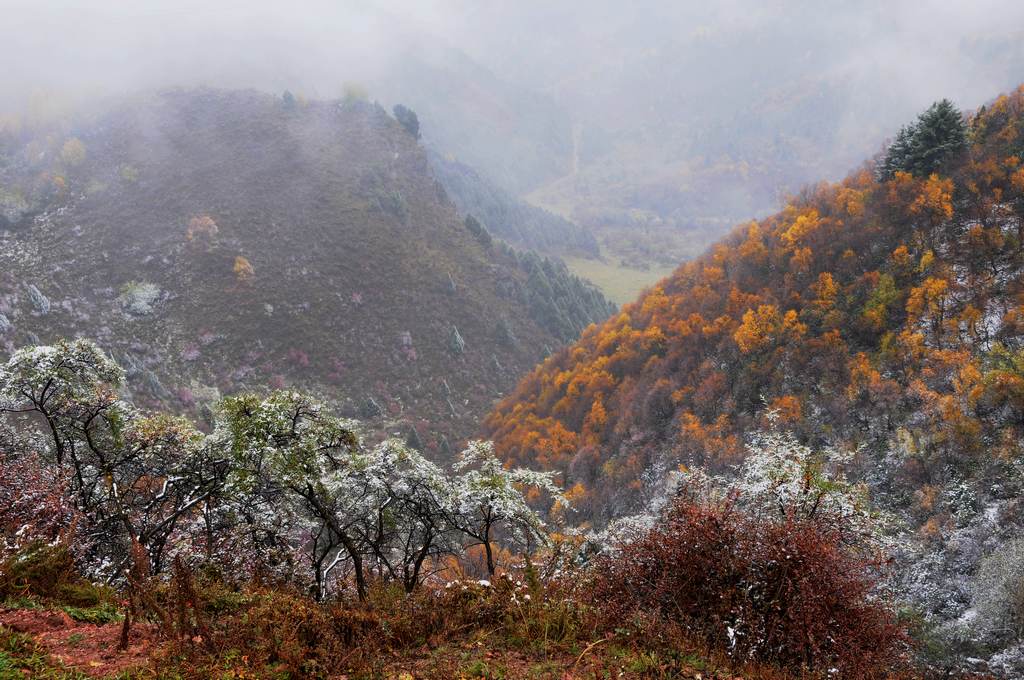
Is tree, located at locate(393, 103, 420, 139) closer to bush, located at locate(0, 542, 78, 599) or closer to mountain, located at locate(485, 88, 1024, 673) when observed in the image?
mountain, located at locate(485, 88, 1024, 673)

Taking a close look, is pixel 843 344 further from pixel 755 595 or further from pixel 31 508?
pixel 31 508

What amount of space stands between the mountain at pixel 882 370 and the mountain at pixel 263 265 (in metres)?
23.0

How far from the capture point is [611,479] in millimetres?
47562

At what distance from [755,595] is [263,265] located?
297ft

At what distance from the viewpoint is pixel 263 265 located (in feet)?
281

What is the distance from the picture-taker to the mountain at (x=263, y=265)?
6988 centimetres

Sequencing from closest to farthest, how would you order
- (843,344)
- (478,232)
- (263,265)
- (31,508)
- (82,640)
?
(82,640) → (31,508) → (843,344) → (263,265) → (478,232)

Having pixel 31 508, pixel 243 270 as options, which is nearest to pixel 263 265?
pixel 243 270

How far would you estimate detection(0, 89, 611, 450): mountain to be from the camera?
6988cm

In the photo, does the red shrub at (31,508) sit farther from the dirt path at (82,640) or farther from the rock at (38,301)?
the rock at (38,301)

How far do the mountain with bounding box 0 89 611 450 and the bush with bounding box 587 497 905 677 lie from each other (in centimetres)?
6002

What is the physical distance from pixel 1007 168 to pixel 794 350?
21.2m

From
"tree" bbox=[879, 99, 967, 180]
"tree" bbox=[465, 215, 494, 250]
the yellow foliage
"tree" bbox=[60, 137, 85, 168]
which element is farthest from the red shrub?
"tree" bbox=[60, 137, 85, 168]

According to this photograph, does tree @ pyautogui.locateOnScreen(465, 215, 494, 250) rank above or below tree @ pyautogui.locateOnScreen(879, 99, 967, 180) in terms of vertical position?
above
